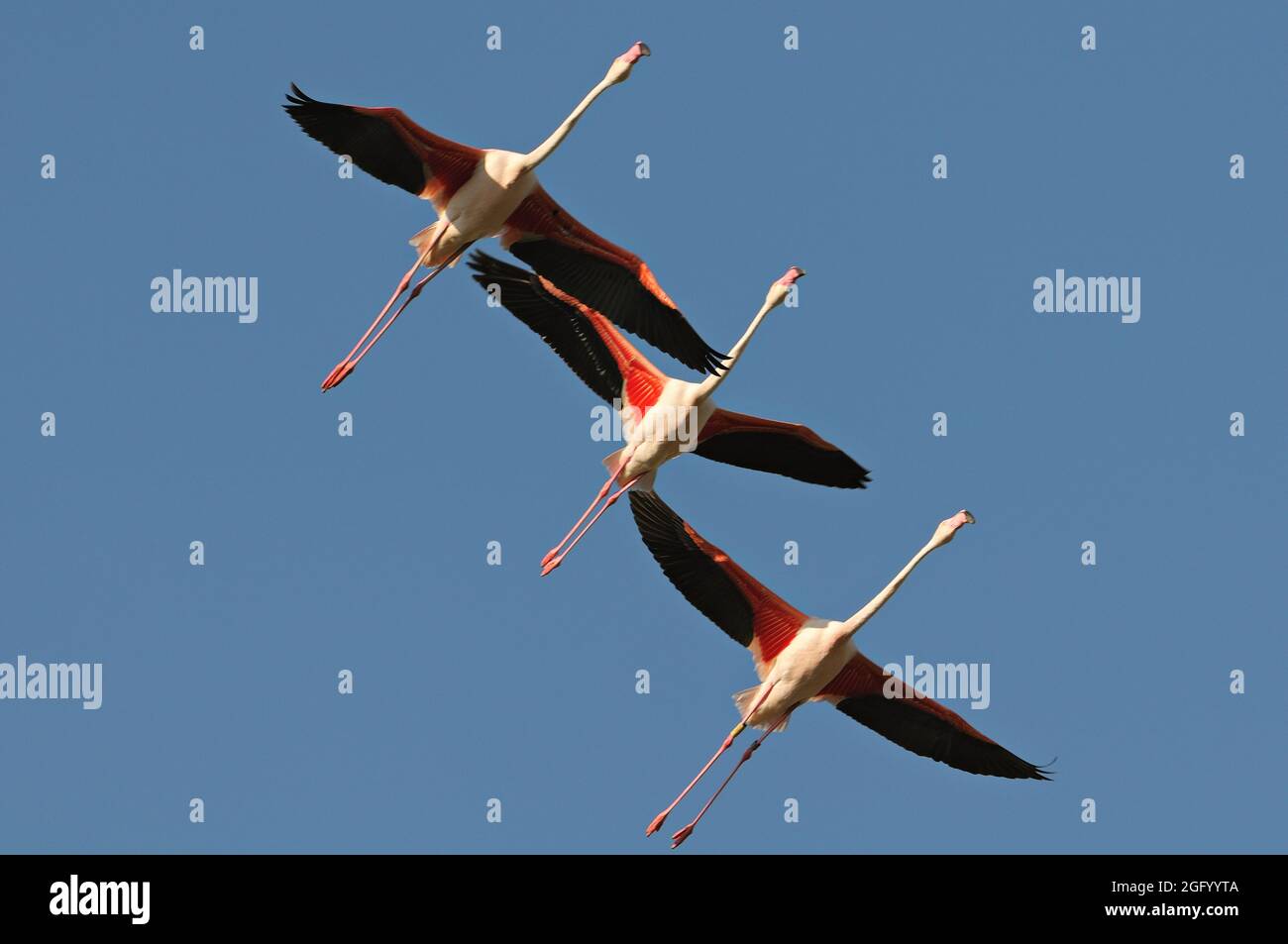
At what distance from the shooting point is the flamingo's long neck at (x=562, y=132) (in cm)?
3234

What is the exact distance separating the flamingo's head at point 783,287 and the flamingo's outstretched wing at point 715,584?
333 cm

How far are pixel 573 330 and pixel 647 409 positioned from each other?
1.73 m

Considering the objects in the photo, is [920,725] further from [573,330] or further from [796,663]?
[573,330]

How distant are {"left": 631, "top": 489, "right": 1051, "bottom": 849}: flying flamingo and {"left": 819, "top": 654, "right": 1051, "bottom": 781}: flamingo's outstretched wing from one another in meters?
0.01

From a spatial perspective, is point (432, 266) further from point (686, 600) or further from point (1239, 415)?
point (1239, 415)

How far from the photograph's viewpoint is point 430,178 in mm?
32656

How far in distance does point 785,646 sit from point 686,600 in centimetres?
149

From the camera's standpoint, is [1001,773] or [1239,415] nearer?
[1001,773]

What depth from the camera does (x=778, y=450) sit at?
116 ft

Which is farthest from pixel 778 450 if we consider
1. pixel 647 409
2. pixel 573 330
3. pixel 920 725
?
pixel 920 725

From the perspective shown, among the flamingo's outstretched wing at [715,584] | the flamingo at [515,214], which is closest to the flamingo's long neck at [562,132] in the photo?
the flamingo at [515,214]

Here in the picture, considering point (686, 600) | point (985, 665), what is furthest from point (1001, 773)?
point (686, 600)

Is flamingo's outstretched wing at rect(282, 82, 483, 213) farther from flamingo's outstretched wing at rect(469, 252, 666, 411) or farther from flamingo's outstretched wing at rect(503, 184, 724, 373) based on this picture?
flamingo's outstretched wing at rect(469, 252, 666, 411)
